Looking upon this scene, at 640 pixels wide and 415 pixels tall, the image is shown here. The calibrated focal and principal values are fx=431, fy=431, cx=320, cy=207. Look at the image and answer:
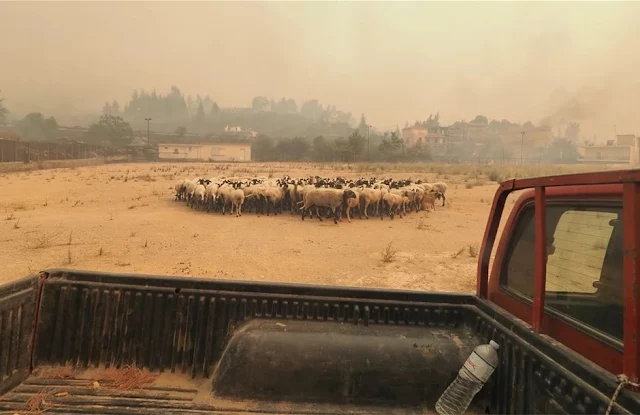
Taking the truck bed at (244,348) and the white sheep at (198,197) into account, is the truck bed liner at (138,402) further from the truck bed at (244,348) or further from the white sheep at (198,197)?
the white sheep at (198,197)

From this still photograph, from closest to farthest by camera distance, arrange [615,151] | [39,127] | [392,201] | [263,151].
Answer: [392,201]
[615,151]
[263,151]
[39,127]

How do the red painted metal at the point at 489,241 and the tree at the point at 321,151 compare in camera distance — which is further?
the tree at the point at 321,151

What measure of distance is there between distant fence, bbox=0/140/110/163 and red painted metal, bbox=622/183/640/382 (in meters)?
48.9

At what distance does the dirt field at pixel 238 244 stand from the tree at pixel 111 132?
10248 cm

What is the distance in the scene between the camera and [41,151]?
4966 centimetres

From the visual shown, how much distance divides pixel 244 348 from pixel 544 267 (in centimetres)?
185

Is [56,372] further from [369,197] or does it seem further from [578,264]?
[369,197]

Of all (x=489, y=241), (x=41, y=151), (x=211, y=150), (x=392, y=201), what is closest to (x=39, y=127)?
(x=211, y=150)

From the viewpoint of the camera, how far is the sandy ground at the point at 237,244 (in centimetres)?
912

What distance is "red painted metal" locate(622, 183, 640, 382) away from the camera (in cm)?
163

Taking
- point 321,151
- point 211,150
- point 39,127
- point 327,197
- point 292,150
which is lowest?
point 327,197

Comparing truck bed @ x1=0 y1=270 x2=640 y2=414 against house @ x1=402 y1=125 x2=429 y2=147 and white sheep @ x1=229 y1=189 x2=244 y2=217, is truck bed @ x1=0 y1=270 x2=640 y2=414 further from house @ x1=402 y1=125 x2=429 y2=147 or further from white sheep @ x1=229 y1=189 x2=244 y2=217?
house @ x1=402 y1=125 x2=429 y2=147

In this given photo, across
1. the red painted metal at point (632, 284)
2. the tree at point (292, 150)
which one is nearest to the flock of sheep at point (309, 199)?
the red painted metal at point (632, 284)

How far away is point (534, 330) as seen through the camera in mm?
2236
